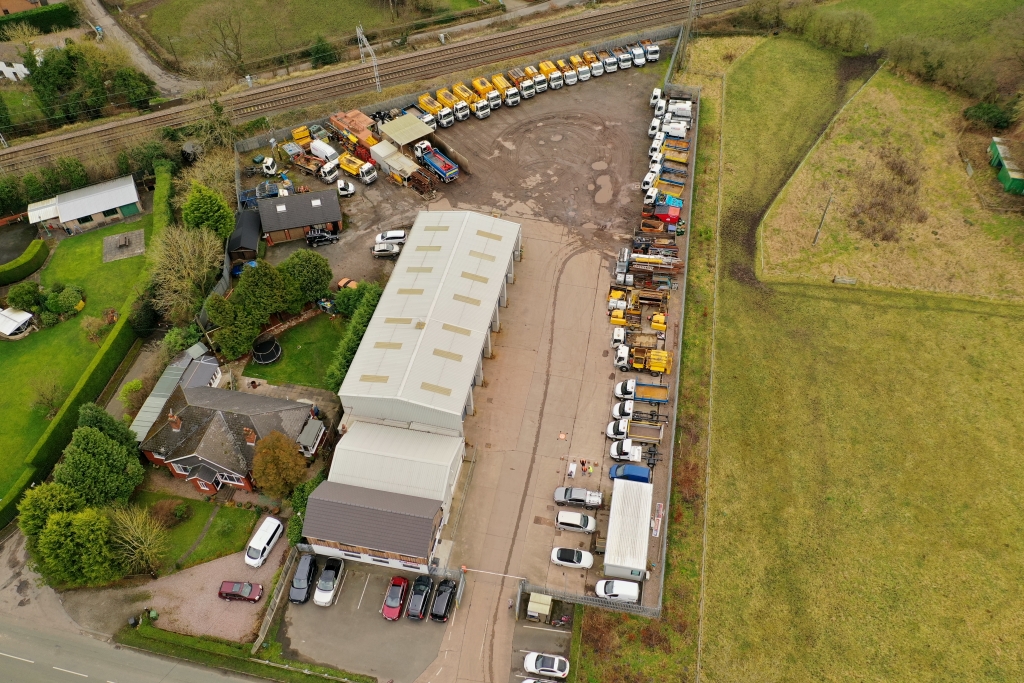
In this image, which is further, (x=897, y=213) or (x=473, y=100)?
(x=473, y=100)

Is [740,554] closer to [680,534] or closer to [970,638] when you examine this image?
[680,534]

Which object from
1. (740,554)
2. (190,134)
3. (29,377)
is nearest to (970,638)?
(740,554)

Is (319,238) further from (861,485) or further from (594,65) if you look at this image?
(861,485)

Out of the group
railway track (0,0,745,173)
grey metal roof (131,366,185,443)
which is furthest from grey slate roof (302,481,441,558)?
railway track (0,0,745,173)

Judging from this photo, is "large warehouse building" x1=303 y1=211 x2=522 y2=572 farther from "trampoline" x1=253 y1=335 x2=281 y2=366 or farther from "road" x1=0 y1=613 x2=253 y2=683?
"road" x1=0 y1=613 x2=253 y2=683

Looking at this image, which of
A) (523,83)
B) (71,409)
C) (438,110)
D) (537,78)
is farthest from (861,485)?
(71,409)
